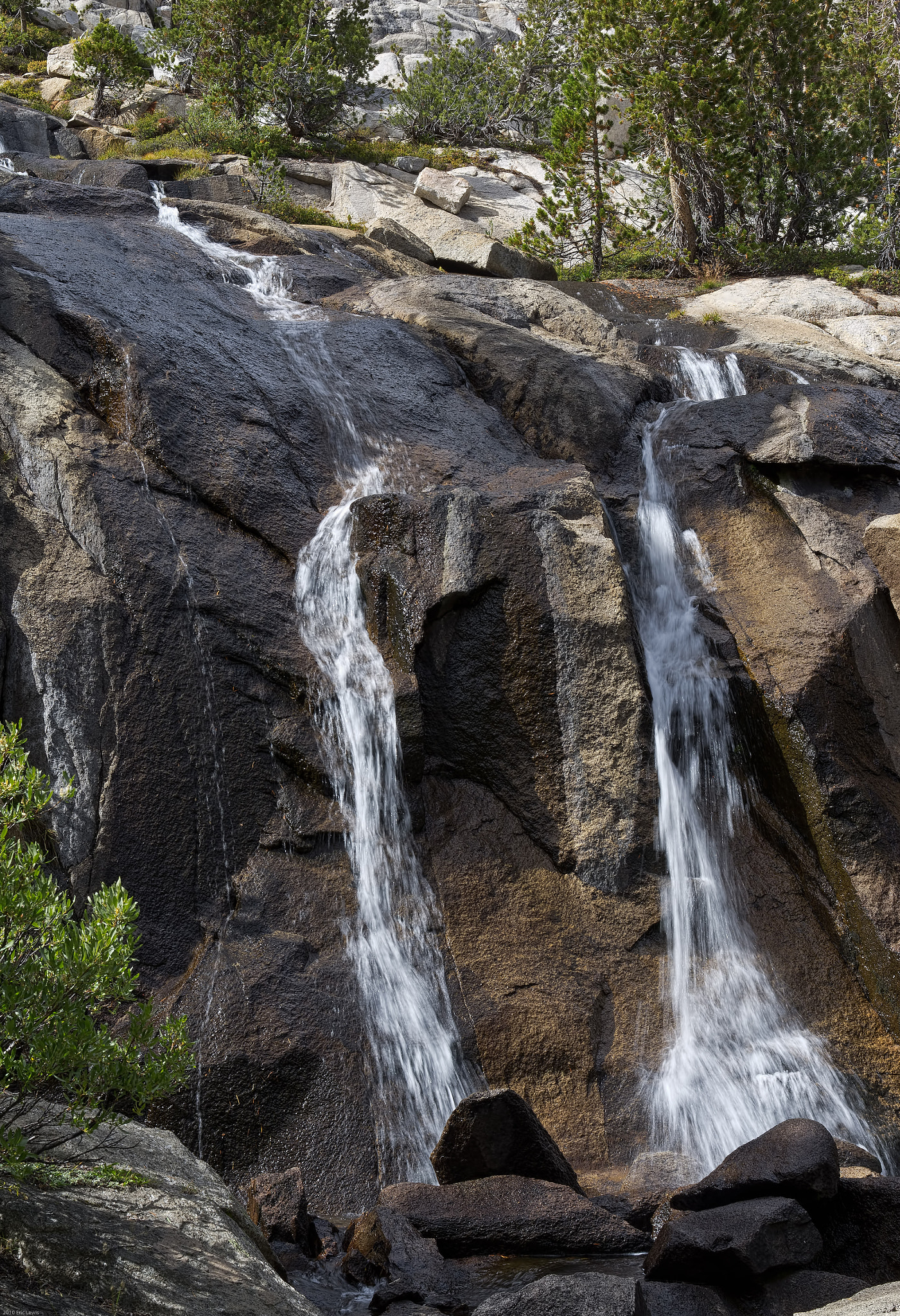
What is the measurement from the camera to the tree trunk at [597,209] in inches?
897

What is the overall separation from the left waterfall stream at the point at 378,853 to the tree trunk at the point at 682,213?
1489 centimetres

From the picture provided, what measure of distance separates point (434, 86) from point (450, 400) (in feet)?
86.4

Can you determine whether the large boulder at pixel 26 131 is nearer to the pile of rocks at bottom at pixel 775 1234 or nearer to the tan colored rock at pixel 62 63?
the tan colored rock at pixel 62 63

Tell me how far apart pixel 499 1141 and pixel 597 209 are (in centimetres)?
2118

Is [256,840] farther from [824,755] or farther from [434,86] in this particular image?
[434,86]

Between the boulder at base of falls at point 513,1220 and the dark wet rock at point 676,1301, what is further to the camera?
the boulder at base of falls at point 513,1220

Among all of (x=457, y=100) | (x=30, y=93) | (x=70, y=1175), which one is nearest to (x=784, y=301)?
(x=70, y=1175)

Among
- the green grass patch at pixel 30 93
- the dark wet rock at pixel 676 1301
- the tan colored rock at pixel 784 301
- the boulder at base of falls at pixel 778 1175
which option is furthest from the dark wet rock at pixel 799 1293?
the green grass patch at pixel 30 93

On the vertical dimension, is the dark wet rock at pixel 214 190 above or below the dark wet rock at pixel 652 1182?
above

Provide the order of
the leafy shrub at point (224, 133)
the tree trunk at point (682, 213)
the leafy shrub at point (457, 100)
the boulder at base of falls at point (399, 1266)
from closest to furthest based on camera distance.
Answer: the boulder at base of falls at point (399, 1266) < the tree trunk at point (682, 213) < the leafy shrub at point (224, 133) < the leafy shrub at point (457, 100)

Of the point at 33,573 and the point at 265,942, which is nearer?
the point at 265,942

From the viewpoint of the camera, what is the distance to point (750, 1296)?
17.0 ft

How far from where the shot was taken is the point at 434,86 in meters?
33.6

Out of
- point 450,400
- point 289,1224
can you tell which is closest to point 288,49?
point 450,400
